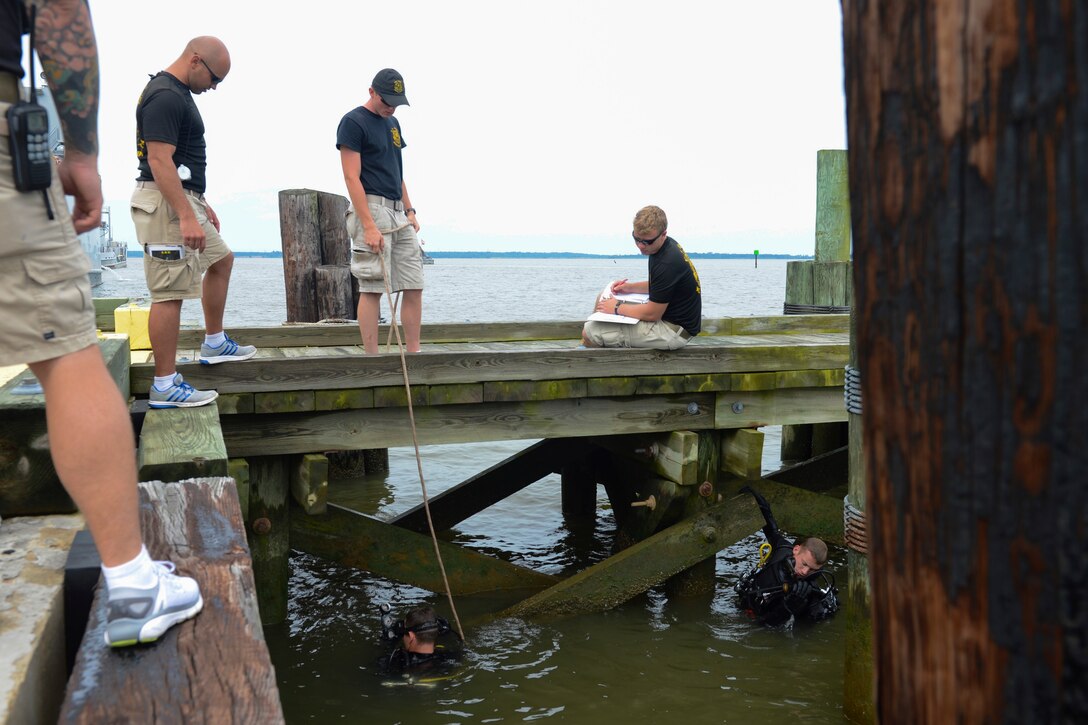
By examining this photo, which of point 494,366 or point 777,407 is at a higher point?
point 494,366

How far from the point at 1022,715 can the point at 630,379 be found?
557 centimetres


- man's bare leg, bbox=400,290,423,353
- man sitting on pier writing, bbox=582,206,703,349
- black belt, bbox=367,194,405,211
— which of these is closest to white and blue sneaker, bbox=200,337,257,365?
man's bare leg, bbox=400,290,423,353

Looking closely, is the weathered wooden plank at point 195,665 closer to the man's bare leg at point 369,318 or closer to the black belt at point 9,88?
the black belt at point 9,88

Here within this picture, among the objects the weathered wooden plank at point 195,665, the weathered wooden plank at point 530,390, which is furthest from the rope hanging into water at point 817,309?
the weathered wooden plank at point 195,665

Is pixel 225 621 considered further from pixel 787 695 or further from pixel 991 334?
pixel 787 695

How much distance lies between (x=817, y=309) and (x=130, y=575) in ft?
31.8

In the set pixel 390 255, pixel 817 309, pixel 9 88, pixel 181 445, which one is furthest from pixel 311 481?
pixel 817 309

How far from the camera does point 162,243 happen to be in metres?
4.89

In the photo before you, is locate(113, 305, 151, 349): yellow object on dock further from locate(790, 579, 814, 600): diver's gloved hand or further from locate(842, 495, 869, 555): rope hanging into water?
locate(842, 495, 869, 555): rope hanging into water

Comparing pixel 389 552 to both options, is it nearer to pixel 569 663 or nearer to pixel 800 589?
pixel 569 663

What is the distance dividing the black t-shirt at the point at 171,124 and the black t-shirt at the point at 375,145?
1.38 metres

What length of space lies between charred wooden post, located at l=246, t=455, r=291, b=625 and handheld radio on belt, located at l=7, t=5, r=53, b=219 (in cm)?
408

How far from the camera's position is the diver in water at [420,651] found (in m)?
5.99

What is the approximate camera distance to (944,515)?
102cm
